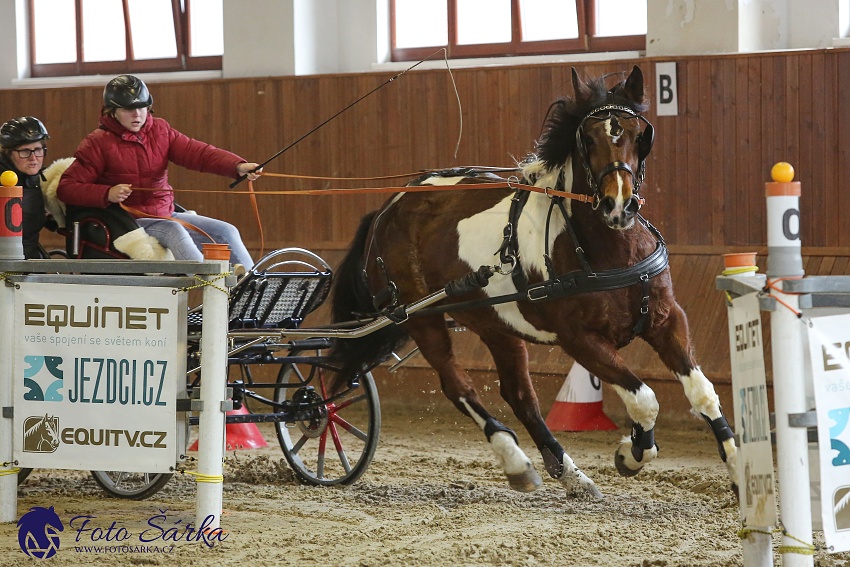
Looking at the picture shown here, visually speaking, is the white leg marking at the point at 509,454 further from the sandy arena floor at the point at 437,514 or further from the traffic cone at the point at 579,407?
the traffic cone at the point at 579,407

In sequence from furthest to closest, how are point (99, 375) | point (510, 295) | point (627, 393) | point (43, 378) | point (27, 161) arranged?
point (27, 161) < point (510, 295) < point (627, 393) < point (43, 378) < point (99, 375)

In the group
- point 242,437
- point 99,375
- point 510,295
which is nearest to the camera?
point 99,375

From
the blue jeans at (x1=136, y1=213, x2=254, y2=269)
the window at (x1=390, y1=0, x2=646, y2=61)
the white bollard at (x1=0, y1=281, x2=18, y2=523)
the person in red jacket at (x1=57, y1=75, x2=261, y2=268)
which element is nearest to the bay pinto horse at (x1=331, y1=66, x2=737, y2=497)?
the blue jeans at (x1=136, y1=213, x2=254, y2=269)

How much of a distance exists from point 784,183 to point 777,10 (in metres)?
4.87

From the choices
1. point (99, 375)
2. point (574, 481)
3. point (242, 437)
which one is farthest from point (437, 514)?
point (242, 437)

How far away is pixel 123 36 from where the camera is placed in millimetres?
10180

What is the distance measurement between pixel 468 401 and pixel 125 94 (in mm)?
2216

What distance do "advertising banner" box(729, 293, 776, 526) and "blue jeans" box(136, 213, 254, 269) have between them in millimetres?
2656

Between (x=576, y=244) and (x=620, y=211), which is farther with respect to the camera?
(x=576, y=244)

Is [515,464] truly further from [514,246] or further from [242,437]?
[242,437]

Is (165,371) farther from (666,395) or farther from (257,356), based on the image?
(666,395)

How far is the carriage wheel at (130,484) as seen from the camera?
17.3 feet

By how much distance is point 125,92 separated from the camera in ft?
17.4

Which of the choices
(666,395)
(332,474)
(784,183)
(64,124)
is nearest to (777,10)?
(666,395)
